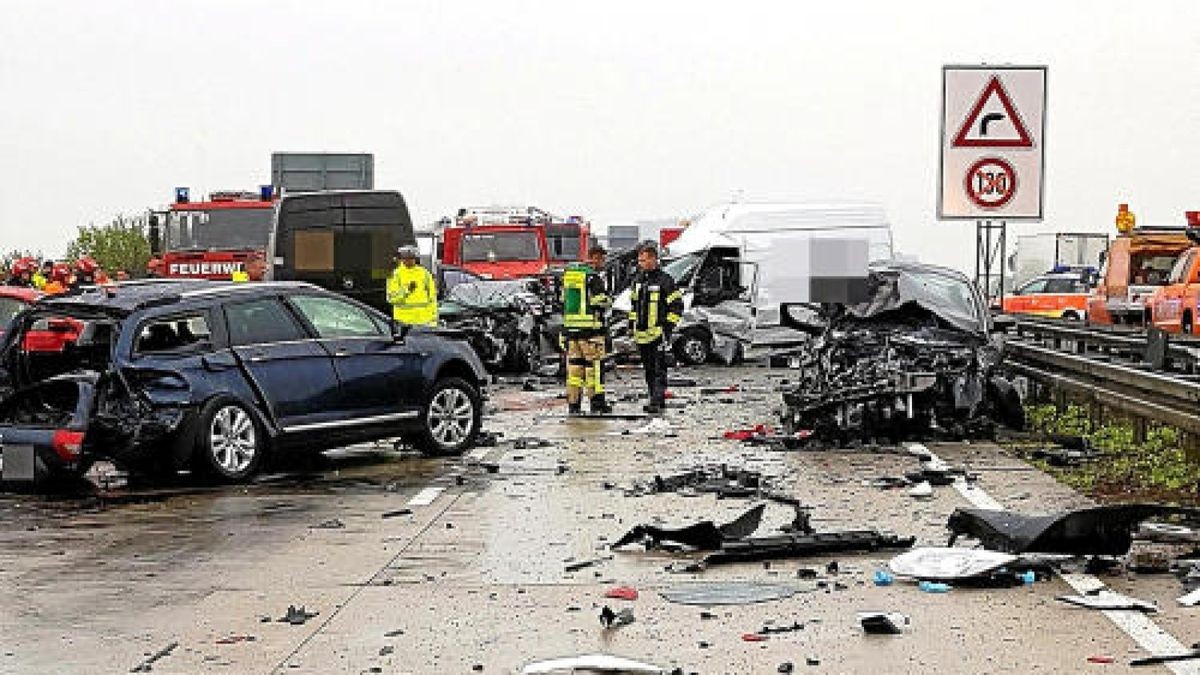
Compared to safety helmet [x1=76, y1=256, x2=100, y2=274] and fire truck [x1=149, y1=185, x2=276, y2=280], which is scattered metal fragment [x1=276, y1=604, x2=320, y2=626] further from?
fire truck [x1=149, y1=185, x2=276, y2=280]

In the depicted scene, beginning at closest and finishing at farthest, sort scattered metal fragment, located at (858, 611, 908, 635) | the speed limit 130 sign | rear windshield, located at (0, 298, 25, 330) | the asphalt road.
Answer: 1. the asphalt road
2. scattered metal fragment, located at (858, 611, 908, 635)
3. the speed limit 130 sign
4. rear windshield, located at (0, 298, 25, 330)

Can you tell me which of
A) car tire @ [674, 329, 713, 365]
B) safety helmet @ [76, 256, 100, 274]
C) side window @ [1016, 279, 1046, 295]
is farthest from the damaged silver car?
side window @ [1016, 279, 1046, 295]

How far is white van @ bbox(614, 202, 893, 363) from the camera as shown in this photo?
30031 millimetres

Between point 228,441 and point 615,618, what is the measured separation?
664 cm

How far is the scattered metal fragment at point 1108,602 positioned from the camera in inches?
346

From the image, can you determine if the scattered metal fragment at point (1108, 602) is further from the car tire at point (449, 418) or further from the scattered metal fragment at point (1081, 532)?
the car tire at point (449, 418)

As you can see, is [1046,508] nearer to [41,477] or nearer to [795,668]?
[795,668]

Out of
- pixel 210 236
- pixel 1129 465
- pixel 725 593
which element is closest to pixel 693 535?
pixel 725 593

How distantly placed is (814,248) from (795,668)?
65.9 ft

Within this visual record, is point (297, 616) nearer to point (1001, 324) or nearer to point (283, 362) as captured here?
point (283, 362)

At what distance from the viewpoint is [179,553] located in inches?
441

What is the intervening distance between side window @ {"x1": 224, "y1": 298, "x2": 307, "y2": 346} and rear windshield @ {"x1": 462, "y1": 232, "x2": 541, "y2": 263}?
21.8m

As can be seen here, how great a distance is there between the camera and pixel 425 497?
1370 cm

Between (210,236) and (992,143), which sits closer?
(992,143)
